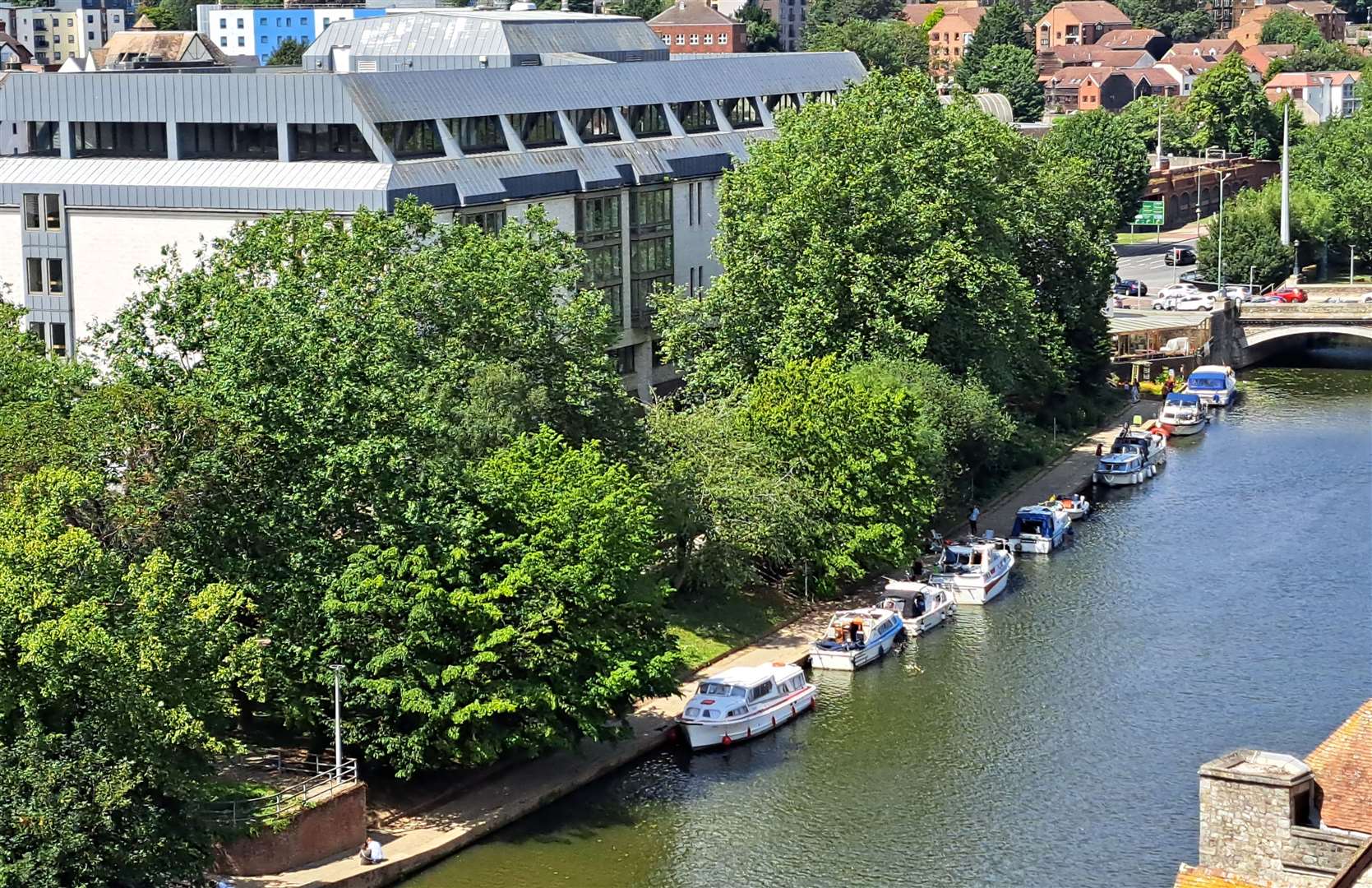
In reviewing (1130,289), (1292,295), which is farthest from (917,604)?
(1130,289)

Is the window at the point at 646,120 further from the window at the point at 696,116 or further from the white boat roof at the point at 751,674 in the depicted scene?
the white boat roof at the point at 751,674

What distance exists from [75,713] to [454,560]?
12.9 meters

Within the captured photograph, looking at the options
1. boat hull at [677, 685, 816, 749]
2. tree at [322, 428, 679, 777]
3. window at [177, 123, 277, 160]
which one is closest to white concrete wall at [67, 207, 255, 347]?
window at [177, 123, 277, 160]

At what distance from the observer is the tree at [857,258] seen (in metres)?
87.2

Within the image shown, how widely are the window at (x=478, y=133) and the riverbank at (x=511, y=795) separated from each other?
25309 millimetres

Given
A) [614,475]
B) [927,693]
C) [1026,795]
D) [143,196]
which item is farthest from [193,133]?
[1026,795]

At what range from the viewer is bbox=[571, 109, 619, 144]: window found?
95.7m

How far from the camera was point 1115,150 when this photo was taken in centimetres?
16412

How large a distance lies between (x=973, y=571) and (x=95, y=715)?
134 ft

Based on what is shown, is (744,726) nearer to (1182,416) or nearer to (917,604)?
(917,604)

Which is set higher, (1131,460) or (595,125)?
(595,125)

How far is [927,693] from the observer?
2687 inches

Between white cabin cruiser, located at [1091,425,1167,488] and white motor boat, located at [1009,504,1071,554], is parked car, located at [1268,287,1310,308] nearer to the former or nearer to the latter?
white cabin cruiser, located at [1091,425,1167,488]

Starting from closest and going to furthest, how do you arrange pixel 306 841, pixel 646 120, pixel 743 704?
pixel 306 841 → pixel 743 704 → pixel 646 120
